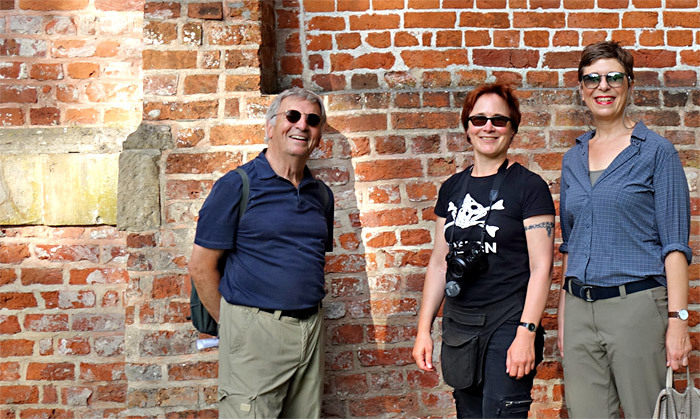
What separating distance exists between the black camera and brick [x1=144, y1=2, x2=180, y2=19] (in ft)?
6.02

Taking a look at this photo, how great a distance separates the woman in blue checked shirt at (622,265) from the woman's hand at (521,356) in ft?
0.83

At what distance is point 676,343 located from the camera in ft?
7.93

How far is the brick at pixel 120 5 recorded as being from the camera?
3.58 m

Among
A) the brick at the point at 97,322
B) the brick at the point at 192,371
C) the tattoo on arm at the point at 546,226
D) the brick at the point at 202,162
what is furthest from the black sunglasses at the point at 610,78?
the brick at the point at 97,322

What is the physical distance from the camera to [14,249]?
3.54m

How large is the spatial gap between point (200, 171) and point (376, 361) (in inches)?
51.1

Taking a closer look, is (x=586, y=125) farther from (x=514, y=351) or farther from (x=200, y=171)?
(x=200, y=171)

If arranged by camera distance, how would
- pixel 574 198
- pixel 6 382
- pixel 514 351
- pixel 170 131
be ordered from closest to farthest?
pixel 514 351
pixel 574 198
pixel 170 131
pixel 6 382

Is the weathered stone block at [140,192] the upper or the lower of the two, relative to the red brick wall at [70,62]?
lower

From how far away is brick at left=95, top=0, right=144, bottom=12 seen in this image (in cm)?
358

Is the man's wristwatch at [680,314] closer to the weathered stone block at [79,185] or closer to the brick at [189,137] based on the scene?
the brick at [189,137]

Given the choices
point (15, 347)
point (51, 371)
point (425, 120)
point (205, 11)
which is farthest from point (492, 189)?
point (15, 347)

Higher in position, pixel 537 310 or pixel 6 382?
pixel 537 310

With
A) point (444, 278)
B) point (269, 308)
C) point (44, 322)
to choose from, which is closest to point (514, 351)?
point (444, 278)
